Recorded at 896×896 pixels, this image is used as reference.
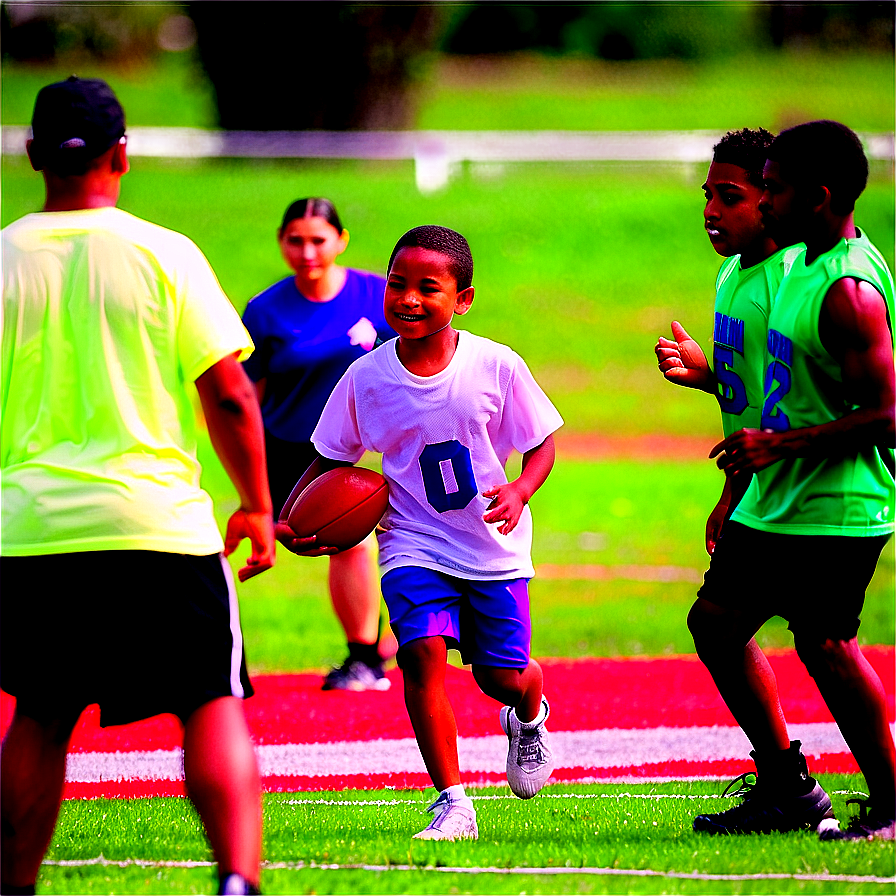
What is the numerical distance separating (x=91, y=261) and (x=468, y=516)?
181 cm

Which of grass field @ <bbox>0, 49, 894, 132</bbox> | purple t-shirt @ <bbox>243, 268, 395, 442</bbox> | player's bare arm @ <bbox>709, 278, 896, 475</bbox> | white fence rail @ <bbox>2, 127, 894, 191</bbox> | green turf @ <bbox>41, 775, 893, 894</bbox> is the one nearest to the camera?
green turf @ <bbox>41, 775, 893, 894</bbox>

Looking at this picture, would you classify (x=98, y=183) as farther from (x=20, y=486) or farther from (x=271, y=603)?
(x=271, y=603)

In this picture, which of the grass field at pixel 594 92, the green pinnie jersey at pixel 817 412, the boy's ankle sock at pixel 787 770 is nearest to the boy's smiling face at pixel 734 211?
the green pinnie jersey at pixel 817 412

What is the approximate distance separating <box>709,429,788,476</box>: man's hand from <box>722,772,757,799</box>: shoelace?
1195mm

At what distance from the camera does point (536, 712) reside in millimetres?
5598

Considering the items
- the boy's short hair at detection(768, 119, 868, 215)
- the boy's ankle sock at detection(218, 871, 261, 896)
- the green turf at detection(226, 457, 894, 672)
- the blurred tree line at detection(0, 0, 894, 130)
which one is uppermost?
the blurred tree line at detection(0, 0, 894, 130)

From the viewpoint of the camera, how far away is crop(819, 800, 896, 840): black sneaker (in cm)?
468

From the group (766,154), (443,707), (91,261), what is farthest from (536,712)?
(91,261)

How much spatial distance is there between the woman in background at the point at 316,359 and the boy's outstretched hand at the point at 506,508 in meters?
3.22

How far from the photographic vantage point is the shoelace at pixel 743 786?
5.22 meters

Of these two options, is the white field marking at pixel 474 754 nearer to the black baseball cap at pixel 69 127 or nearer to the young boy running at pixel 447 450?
the young boy running at pixel 447 450

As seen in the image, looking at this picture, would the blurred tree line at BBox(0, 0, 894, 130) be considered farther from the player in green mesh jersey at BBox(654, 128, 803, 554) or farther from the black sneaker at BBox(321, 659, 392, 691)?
the player in green mesh jersey at BBox(654, 128, 803, 554)

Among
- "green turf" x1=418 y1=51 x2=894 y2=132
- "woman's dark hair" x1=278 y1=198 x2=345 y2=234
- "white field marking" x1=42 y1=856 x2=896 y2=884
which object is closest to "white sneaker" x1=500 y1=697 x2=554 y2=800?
"white field marking" x1=42 y1=856 x2=896 y2=884

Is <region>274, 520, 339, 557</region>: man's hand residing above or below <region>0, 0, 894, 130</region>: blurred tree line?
below
